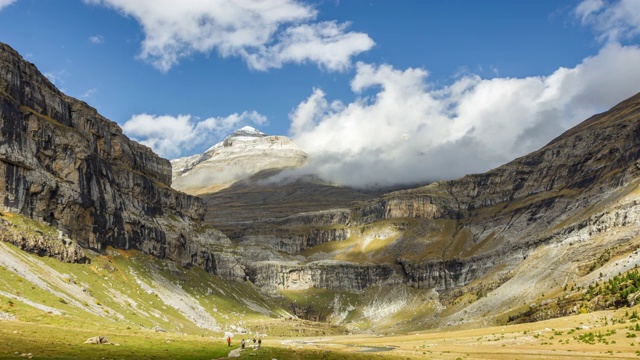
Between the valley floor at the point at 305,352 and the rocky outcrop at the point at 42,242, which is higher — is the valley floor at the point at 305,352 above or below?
below

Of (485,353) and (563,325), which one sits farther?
(563,325)

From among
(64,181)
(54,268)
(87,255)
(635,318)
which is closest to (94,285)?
(54,268)

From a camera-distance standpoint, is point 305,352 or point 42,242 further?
point 42,242

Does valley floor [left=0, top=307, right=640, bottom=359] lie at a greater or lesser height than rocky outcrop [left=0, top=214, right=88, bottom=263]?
lesser

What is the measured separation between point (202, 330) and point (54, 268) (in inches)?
2123

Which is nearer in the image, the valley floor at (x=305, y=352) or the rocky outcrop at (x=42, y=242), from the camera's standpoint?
the valley floor at (x=305, y=352)

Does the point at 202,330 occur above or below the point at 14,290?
below

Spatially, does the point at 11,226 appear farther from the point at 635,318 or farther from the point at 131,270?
the point at 635,318

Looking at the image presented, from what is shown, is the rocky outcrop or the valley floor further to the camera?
the rocky outcrop

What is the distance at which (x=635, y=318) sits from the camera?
82625 millimetres

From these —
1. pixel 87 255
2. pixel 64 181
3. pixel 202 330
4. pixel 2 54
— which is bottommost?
pixel 202 330

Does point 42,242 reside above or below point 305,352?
above

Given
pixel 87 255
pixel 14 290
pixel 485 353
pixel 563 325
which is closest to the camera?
pixel 485 353

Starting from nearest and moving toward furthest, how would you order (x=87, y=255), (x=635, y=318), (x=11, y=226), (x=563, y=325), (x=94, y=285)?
(x=635, y=318) < (x=563, y=325) < (x=11, y=226) < (x=94, y=285) < (x=87, y=255)
